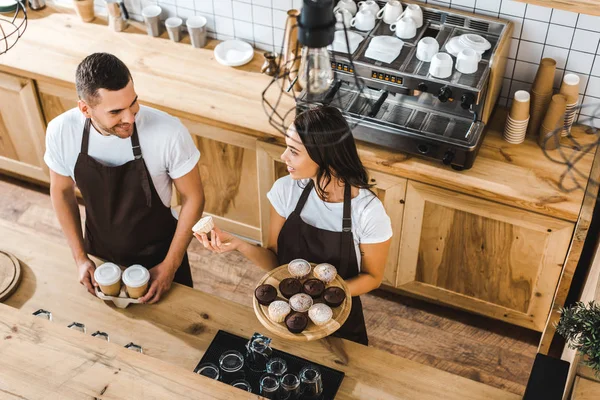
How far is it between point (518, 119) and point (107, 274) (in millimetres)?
1939

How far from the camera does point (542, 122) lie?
321cm

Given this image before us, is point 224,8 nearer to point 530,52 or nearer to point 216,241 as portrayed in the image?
point 530,52

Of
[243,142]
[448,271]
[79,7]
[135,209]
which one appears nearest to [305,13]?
[135,209]

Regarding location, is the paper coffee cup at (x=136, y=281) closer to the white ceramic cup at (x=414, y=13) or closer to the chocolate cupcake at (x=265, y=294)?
the chocolate cupcake at (x=265, y=294)

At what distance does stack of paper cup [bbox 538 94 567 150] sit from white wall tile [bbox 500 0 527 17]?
42 centimetres

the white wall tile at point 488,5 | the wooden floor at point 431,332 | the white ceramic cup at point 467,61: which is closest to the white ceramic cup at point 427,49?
the white ceramic cup at point 467,61

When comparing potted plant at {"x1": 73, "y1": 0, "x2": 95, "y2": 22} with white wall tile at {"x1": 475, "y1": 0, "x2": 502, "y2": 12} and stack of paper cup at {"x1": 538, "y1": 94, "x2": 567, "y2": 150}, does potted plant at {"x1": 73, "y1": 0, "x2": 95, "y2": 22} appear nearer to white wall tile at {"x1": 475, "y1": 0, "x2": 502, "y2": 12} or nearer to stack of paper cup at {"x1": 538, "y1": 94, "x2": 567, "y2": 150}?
white wall tile at {"x1": 475, "y1": 0, "x2": 502, "y2": 12}

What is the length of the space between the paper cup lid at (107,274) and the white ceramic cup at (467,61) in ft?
5.37

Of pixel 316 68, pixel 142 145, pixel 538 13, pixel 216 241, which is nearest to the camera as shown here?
pixel 316 68

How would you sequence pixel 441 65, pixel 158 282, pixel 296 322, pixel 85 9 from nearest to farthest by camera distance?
pixel 296 322 → pixel 158 282 → pixel 441 65 → pixel 85 9

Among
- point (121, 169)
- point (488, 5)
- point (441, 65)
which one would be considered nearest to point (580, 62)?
point (488, 5)

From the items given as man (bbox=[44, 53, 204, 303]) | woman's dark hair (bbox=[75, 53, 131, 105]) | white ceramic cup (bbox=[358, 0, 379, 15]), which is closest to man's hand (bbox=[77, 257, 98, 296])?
man (bbox=[44, 53, 204, 303])

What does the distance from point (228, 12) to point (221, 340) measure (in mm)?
2215

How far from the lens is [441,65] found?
2.94m
